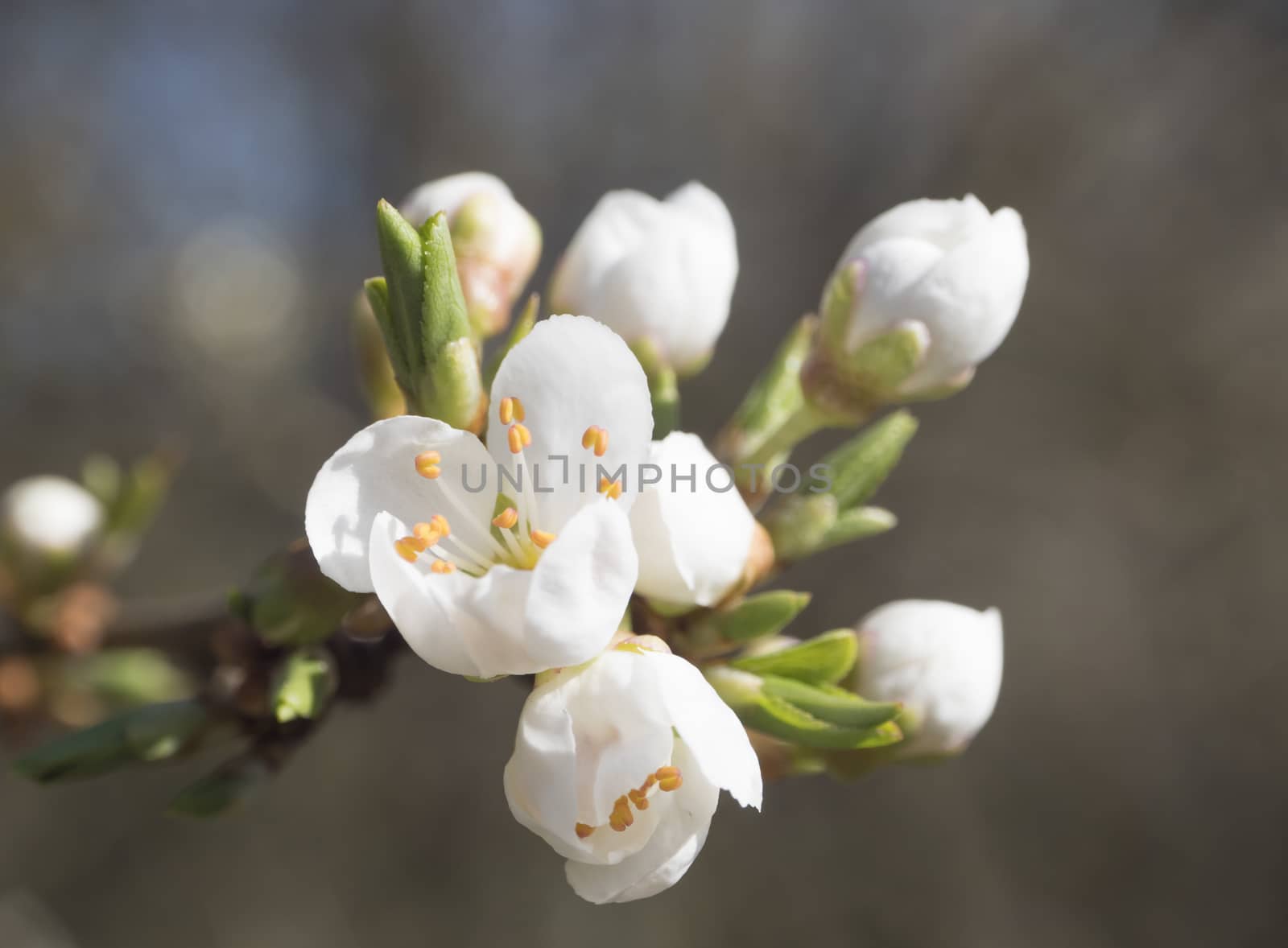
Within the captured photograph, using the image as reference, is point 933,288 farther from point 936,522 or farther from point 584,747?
point 936,522

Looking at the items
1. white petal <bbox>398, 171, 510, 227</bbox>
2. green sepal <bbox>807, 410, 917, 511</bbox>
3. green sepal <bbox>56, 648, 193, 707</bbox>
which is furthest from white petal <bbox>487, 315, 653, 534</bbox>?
green sepal <bbox>56, 648, 193, 707</bbox>

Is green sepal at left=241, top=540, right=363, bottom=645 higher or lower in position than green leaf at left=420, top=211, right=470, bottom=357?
lower

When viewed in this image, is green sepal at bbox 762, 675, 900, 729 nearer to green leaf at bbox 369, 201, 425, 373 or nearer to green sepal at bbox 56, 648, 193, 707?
green leaf at bbox 369, 201, 425, 373

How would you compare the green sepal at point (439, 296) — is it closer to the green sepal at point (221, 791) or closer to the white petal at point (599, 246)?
the white petal at point (599, 246)

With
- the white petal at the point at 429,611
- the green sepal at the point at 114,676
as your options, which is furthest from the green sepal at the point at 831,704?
the green sepal at the point at 114,676

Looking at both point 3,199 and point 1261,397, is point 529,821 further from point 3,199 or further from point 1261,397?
point 3,199
